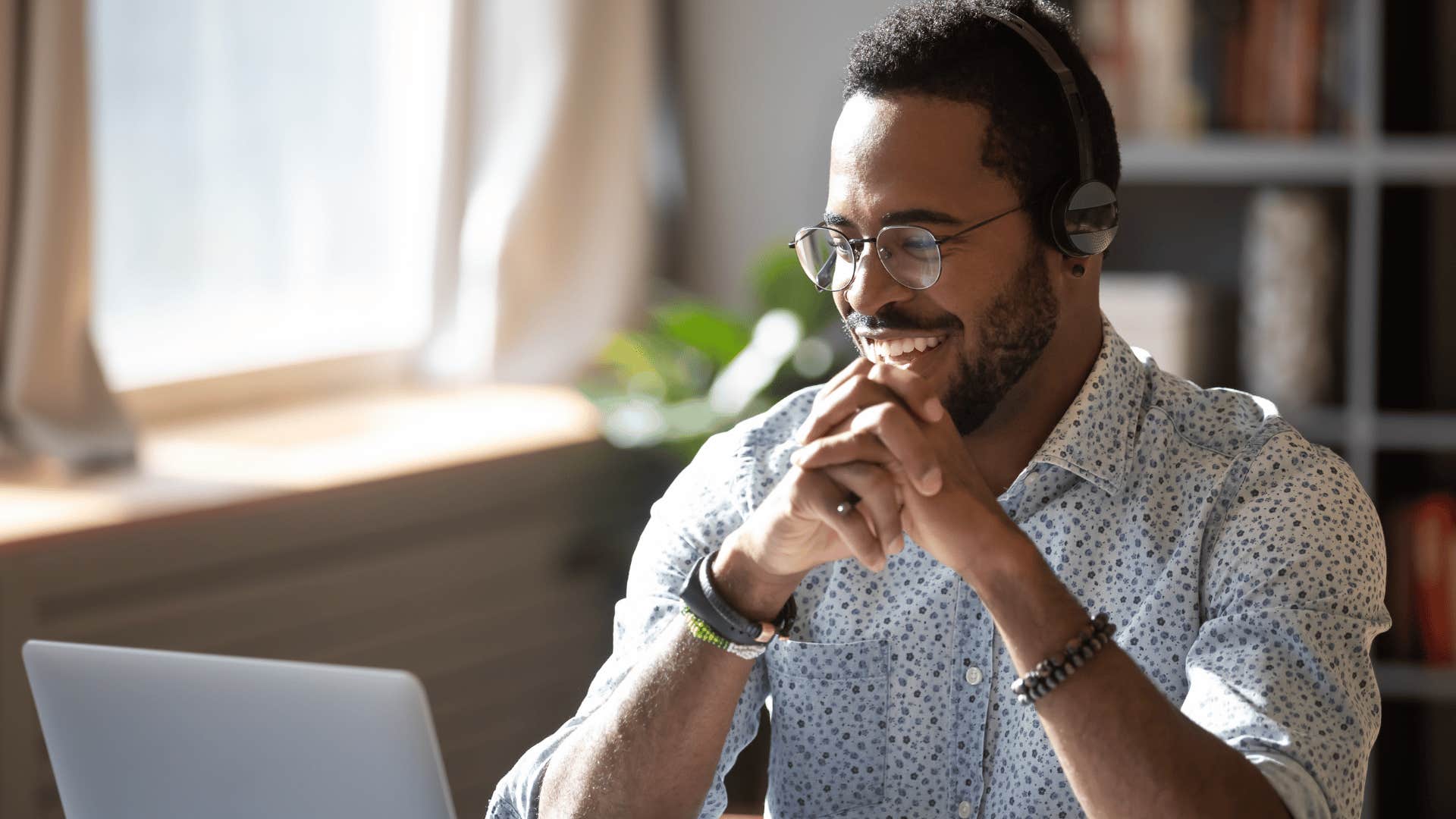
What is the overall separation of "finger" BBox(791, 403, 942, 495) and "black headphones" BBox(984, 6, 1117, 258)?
11.1 inches

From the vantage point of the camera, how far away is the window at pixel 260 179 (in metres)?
2.65

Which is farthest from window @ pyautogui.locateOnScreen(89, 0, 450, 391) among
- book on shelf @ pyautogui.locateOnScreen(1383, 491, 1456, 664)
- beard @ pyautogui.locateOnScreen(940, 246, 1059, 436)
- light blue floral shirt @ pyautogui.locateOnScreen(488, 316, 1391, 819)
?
book on shelf @ pyautogui.locateOnScreen(1383, 491, 1456, 664)

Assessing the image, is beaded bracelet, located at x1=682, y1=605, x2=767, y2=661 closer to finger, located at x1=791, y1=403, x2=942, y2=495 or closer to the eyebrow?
finger, located at x1=791, y1=403, x2=942, y2=495

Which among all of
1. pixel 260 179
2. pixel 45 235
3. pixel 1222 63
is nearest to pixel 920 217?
pixel 45 235

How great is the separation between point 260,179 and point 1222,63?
1.73m

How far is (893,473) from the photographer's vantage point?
3.91ft

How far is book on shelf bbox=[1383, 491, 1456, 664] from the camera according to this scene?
8.78ft

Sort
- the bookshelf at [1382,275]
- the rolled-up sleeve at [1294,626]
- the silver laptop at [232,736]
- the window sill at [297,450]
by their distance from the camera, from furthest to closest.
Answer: the bookshelf at [1382,275] → the window sill at [297,450] → the rolled-up sleeve at [1294,626] → the silver laptop at [232,736]

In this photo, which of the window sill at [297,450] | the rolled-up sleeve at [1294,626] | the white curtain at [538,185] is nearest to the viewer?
the rolled-up sleeve at [1294,626]

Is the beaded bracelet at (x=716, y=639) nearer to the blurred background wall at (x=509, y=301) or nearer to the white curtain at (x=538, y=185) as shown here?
the blurred background wall at (x=509, y=301)

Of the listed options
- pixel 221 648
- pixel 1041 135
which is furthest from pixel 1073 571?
pixel 221 648

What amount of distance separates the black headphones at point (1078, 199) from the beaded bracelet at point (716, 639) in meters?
0.45

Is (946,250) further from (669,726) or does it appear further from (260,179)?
(260,179)

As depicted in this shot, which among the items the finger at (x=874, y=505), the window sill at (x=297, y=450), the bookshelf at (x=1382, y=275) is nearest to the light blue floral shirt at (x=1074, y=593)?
the finger at (x=874, y=505)
